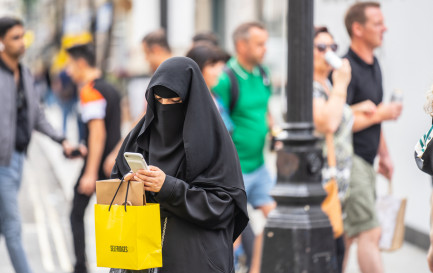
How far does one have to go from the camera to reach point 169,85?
432 centimetres

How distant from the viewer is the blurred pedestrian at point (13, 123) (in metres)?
7.28

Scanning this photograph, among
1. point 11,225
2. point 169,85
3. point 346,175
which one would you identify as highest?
point 169,85

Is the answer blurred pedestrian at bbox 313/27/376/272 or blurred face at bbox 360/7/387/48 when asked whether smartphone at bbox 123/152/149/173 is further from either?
blurred face at bbox 360/7/387/48

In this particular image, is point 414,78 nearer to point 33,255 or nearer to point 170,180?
point 33,255

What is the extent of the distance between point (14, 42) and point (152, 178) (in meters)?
3.68

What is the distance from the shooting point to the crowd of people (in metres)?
4.38

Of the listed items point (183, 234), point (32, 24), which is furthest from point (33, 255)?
point (32, 24)

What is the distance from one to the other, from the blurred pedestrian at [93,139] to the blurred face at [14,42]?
0.60 metres

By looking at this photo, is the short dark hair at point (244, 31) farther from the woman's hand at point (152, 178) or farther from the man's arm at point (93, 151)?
the woman's hand at point (152, 178)

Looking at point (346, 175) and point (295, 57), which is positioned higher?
point (295, 57)

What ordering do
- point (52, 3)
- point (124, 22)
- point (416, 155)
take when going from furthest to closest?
1. point (52, 3)
2. point (124, 22)
3. point (416, 155)

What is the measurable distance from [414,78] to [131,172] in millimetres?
5696

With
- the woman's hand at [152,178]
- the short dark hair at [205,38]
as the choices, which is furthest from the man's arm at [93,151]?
the woman's hand at [152,178]

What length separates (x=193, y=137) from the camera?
14.3ft
